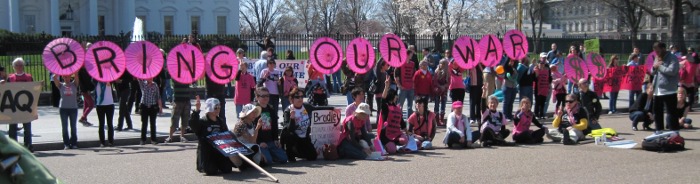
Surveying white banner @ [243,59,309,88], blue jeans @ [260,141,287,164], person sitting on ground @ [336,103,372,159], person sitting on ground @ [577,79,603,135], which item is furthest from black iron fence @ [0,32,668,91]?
blue jeans @ [260,141,287,164]

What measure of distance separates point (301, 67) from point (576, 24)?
94.3 meters

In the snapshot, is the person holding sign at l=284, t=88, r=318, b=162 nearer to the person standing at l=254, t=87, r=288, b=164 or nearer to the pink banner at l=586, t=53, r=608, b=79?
the person standing at l=254, t=87, r=288, b=164

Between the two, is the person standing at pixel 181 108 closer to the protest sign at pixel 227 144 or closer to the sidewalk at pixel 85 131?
the sidewalk at pixel 85 131

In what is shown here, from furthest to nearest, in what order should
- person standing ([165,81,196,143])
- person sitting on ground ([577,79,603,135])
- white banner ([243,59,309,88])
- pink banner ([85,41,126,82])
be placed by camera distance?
white banner ([243,59,309,88]), person sitting on ground ([577,79,603,135]), person standing ([165,81,196,143]), pink banner ([85,41,126,82])

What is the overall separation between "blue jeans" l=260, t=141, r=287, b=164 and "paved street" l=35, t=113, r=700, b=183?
0.16m

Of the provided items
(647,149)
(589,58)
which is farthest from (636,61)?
(647,149)

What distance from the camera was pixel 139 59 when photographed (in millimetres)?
12391

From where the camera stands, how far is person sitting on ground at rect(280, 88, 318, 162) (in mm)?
10727

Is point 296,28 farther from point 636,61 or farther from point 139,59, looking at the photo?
point 139,59

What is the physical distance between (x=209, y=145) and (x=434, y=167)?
9.45 feet

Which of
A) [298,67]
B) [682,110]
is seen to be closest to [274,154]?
[682,110]

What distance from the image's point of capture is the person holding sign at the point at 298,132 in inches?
422

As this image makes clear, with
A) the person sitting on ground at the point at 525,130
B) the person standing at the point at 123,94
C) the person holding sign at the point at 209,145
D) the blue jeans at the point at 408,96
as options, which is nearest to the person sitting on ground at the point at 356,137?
the person holding sign at the point at 209,145

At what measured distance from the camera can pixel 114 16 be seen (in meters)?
57.5
